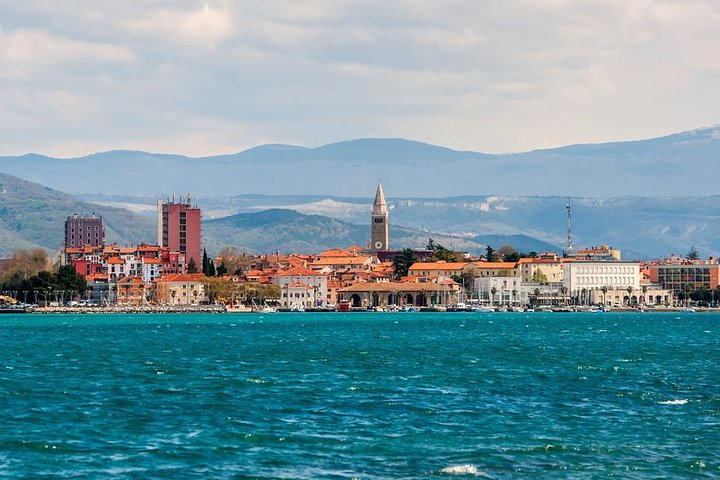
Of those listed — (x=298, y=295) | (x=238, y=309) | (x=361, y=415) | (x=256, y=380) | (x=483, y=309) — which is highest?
(x=298, y=295)

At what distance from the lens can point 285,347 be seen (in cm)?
7456

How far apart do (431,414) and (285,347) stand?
37294 mm

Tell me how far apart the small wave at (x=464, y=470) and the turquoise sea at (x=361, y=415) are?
0.06m

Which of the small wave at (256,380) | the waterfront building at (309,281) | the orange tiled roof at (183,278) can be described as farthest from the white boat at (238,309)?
the small wave at (256,380)

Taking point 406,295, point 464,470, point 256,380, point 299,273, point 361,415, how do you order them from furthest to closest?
point 406,295 → point 299,273 → point 256,380 → point 361,415 → point 464,470

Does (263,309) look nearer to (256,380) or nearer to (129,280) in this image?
(129,280)

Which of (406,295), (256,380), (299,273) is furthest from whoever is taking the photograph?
(406,295)

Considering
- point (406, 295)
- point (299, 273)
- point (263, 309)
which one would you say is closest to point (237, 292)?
point (263, 309)

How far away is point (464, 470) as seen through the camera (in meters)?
29.3

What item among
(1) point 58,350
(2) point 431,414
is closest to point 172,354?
(1) point 58,350

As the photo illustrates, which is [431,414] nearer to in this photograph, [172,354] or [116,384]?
[116,384]

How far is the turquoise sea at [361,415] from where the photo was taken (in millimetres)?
30078

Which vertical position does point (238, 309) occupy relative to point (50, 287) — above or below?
below

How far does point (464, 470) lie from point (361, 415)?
847 centimetres
